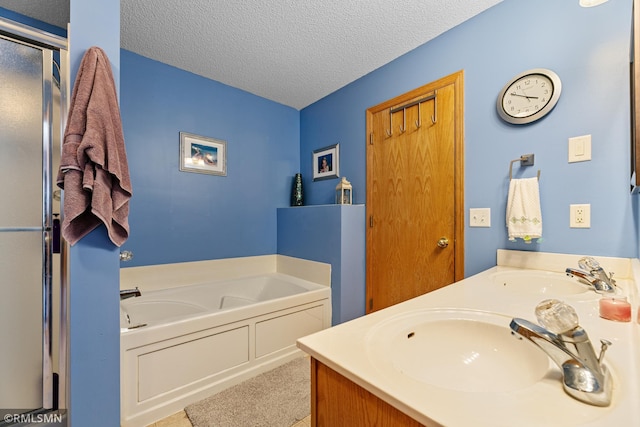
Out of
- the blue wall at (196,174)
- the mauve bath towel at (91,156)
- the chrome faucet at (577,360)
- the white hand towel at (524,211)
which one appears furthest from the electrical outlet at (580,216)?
the blue wall at (196,174)

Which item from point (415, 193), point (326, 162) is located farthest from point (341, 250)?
point (326, 162)

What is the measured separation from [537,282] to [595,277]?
29cm

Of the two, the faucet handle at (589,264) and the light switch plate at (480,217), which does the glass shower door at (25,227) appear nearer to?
the light switch plate at (480,217)

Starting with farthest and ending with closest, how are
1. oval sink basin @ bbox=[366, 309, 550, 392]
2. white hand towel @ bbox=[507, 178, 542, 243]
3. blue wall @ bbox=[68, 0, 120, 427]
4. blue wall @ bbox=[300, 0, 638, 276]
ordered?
white hand towel @ bbox=[507, 178, 542, 243]
blue wall @ bbox=[300, 0, 638, 276]
blue wall @ bbox=[68, 0, 120, 427]
oval sink basin @ bbox=[366, 309, 550, 392]

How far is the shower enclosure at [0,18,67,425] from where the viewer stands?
1.28m

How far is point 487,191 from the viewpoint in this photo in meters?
1.64

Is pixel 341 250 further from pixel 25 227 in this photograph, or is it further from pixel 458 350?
pixel 25 227

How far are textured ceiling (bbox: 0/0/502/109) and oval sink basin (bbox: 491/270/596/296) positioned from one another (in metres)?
1.63

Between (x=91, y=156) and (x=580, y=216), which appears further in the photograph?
(x=580, y=216)

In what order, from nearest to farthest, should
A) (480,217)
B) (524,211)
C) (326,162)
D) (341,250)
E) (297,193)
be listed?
(524,211) < (480,217) < (341,250) < (326,162) < (297,193)

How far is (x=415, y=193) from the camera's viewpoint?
78.0 inches

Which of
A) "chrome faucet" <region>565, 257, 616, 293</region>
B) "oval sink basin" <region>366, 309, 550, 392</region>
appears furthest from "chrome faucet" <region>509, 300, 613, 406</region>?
"chrome faucet" <region>565, 257, 616, 293</region>

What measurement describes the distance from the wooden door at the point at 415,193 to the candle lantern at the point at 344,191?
0.19 meters

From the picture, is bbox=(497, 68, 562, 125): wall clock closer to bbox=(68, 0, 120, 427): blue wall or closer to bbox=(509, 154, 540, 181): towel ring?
bbox=(509, 154, 540, 181): towel ring
